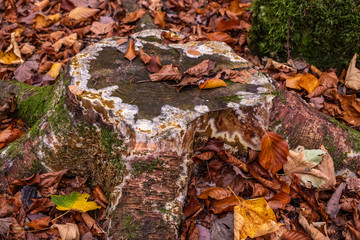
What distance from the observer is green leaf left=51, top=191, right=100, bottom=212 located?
203 cm

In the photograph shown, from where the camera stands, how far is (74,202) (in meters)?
2.10

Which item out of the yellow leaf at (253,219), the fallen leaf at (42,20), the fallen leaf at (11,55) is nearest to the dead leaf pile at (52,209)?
the yellow leaf at (253,219)

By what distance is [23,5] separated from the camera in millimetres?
4539

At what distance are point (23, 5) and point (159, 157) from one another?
13.2 ft

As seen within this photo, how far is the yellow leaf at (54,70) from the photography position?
3.44 meters

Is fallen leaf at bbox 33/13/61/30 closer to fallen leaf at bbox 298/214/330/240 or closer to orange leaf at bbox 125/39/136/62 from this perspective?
orange leaf at bbox 125/39/136/62

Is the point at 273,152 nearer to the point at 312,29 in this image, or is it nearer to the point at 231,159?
the point at 231,159

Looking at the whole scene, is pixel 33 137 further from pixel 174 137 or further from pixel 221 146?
pixel 221 146

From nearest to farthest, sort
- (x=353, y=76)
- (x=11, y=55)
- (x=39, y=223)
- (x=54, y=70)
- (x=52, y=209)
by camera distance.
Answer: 1. (x=39, y=223)
2. (x=52, y=209)
3. (x=353, y=76)
4. (x=54, y=70)
5. (x=11, y=55)

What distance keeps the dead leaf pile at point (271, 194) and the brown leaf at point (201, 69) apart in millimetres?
505

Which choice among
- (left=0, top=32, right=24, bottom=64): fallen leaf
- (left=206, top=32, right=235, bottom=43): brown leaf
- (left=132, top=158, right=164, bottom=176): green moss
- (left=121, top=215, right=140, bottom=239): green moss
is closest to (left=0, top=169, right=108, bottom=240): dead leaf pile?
(left=121, top=215, right=140, bottom=239): green moss

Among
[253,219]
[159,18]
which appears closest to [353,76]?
[253,219]

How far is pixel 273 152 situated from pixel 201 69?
802 millimetres

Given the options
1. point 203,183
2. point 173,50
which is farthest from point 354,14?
point 203,183
